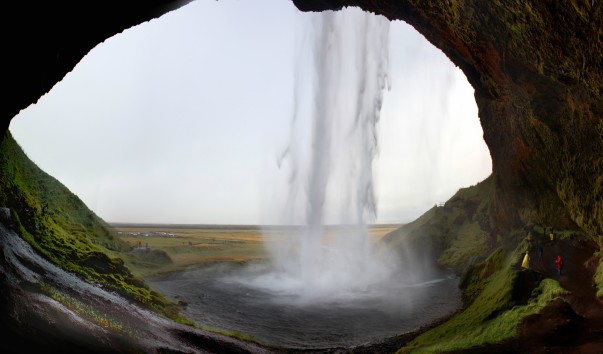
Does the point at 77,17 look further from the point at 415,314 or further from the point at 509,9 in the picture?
the point at 415,314

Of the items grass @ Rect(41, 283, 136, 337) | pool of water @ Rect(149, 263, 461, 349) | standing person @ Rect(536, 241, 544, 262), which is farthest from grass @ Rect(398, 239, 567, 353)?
grass @ Rect(41, 283, 136, 337)

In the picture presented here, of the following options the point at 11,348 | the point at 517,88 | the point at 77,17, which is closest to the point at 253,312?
the point at 11,348

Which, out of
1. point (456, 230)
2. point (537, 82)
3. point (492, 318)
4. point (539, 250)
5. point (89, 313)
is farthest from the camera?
point (456, 230)

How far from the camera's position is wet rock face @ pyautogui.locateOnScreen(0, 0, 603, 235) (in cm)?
732

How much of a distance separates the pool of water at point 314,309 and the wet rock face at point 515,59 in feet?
25.9

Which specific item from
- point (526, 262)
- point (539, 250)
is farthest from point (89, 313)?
point (539, 250)

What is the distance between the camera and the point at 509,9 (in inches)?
323

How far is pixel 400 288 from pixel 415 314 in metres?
5.96

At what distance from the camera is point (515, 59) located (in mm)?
10945

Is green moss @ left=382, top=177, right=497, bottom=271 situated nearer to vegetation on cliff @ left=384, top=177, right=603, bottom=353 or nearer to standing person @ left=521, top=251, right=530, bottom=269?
vegetation on cliff @ left=384, top=177, right=603, bottom=353

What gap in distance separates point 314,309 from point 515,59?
14.1 metres

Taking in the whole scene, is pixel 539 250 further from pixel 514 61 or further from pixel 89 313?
pixel 89 313

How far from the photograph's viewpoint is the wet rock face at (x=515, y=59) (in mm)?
7320

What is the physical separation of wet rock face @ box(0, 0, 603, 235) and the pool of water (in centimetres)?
789
